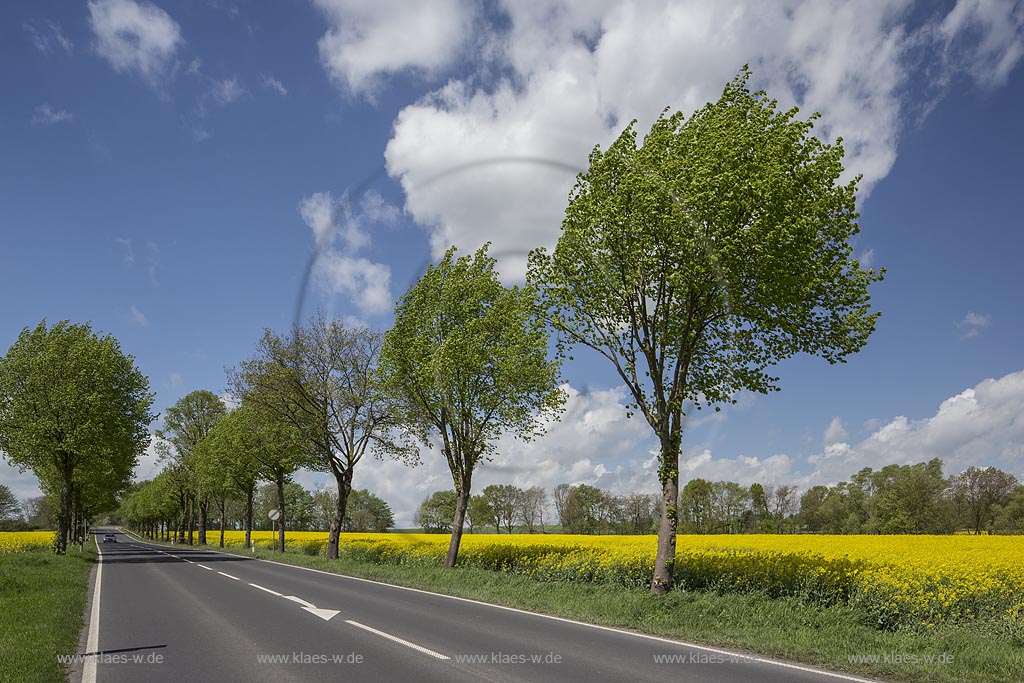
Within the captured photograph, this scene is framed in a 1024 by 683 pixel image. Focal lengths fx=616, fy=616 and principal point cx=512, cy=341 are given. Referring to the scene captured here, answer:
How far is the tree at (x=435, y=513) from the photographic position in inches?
5364

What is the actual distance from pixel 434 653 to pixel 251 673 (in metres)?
2.77

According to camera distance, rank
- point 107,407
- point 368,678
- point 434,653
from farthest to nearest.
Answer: point 107,407 → point 434,653 → point 368,678

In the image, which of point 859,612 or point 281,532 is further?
point 281,532

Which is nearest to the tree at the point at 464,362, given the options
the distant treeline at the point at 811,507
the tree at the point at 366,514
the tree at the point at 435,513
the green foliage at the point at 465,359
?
the green foliage at the point at 465,359

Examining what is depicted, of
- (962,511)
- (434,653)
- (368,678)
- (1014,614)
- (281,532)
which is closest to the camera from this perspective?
(368,678)

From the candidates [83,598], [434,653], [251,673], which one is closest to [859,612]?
[434,653]

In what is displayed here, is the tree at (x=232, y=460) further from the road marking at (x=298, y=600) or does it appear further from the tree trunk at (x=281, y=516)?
the road marking at (x=298, y=600)

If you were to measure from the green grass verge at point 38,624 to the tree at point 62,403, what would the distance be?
1707 centimetres

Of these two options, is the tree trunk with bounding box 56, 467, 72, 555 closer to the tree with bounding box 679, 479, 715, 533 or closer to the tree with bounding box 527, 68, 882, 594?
the tree with bounding box 527, 68, 882, 594

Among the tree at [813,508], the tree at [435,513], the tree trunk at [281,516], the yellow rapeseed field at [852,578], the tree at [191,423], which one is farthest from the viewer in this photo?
the tree at [435,513]

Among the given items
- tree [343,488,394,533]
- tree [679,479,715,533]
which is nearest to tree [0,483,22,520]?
tree [343,488,394,533]

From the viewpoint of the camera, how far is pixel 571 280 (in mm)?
18438

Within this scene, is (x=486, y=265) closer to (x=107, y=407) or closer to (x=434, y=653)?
(x=434, y=653)

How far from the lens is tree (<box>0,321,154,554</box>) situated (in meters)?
38.2
